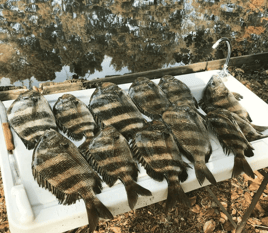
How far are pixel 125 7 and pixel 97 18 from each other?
4.70ft

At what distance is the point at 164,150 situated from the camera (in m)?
1.71

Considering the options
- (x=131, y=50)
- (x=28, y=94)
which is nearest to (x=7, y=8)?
(x=131, y=50)

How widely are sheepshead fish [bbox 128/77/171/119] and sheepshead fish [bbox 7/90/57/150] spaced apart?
2.66ft

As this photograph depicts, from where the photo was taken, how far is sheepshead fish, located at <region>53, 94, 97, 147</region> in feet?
6.36

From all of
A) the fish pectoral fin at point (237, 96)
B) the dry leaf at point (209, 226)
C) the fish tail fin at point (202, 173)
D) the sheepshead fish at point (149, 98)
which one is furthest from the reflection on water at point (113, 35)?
the fish tail fin at point (202, 173)

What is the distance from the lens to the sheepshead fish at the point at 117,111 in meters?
1.96

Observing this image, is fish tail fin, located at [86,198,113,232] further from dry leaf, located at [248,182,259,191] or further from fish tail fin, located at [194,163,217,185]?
dry leaf, located at [248,182,259,191]

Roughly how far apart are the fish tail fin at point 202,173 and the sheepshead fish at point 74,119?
0.86m

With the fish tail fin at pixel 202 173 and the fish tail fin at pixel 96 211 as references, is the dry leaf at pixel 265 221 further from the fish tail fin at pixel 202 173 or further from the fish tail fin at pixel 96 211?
the fish tail fin at pixel 96 211

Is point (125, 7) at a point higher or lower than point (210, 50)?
higher

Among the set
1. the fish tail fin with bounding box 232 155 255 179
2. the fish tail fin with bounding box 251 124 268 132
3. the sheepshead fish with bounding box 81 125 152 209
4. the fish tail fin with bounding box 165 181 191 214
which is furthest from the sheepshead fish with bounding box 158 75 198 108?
the fish tail fin with bounding box 165 181 191 214

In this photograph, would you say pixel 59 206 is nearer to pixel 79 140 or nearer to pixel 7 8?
pixel 79 140

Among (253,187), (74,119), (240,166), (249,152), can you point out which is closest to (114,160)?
(74,119)

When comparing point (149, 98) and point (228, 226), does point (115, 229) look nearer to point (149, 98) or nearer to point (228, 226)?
point (228, 226)
